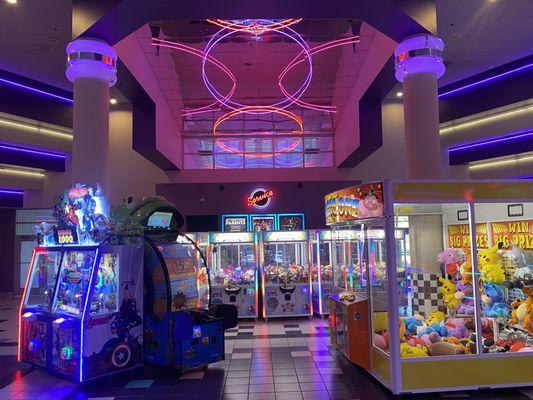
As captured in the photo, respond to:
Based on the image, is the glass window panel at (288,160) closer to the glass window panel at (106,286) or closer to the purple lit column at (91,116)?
the purple lit column at (91,116)

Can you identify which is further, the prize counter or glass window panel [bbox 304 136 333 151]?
glass window panel [bbox 304 136 333 151]

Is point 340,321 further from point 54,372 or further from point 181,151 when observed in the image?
point 181,151

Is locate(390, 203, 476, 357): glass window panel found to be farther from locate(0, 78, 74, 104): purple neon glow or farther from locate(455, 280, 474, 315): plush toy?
locate(0, 78, 74, 104): purple neon glow

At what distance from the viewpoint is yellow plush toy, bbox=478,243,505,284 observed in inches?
194

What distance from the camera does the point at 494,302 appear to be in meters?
4.95

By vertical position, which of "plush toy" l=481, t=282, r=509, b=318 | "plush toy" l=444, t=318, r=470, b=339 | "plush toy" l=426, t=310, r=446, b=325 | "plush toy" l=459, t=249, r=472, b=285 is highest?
"plush toy" l=459, t=249, r=472, b=285

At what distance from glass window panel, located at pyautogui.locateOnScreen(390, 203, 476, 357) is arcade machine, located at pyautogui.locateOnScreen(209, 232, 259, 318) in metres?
4.23

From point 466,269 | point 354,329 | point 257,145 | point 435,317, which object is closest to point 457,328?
point 435,317

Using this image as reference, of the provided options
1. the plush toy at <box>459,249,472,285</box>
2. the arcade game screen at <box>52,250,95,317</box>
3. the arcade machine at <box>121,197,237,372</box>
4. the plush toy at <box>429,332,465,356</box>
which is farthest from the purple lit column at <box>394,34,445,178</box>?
the arcade game screen at <box>52,250,95,317</box>

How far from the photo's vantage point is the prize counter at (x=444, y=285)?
14.6ft

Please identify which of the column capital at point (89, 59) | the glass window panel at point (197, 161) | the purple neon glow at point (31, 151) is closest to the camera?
the column capital at point (89, 59)


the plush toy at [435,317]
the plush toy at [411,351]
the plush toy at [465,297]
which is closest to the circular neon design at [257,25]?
the plush toy at [465,297]

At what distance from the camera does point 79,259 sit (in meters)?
5.38

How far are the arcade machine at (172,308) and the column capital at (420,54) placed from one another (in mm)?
4049
